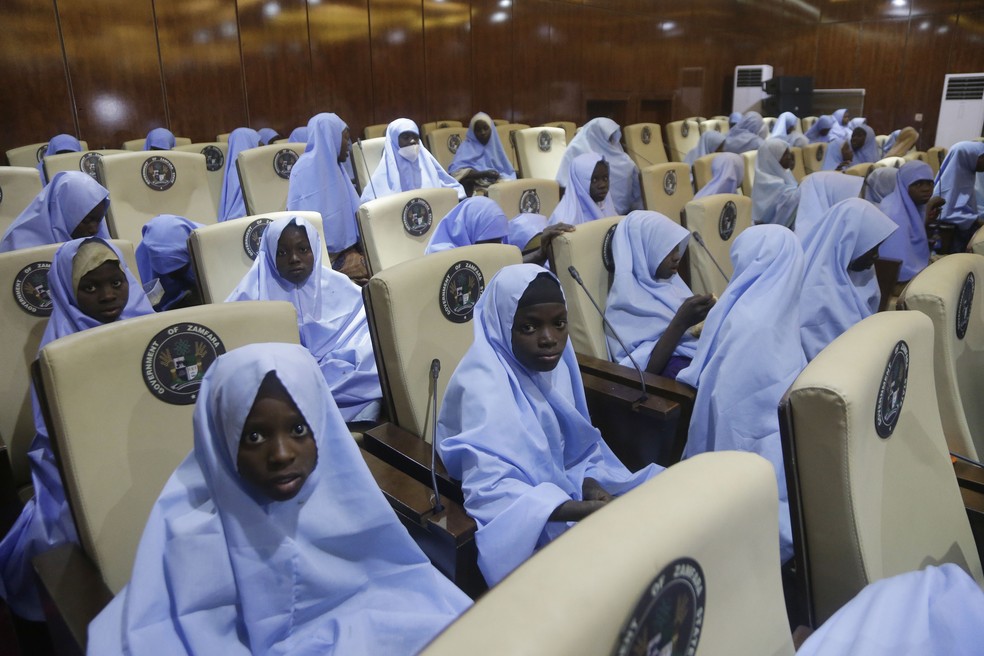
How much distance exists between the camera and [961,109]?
27.1 ft

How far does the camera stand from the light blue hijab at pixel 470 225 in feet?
8.79

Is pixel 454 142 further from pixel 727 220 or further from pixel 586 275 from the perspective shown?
pixel 586 275

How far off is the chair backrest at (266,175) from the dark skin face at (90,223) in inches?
43.3

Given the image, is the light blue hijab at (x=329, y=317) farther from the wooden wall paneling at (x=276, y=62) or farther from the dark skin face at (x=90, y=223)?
the wooden wall paneling at (x=276, y=62)

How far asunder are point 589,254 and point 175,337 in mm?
1351

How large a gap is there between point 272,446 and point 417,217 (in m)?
2.00

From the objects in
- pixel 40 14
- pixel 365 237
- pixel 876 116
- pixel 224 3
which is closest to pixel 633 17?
pixel 876 116

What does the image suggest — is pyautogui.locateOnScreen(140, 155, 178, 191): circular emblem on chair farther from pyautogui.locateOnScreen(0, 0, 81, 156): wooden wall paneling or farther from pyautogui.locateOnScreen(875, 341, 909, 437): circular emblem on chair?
pyautogui.locateOnScreen(875, 341, 909, 437): circular emblem on chair

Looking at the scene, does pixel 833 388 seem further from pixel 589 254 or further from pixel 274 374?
pixel 589 254

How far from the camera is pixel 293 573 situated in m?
0.98

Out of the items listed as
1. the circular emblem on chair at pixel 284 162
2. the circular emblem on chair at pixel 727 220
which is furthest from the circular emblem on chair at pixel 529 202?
the circular emblem on chair at pixel 284 162

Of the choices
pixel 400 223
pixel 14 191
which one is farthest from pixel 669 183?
pixel 14 191

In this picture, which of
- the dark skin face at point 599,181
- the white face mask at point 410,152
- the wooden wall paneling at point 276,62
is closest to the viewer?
the dark skin face at point 599,181

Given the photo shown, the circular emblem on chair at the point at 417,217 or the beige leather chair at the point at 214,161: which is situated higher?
the beige leather chair at the point at 214,161
